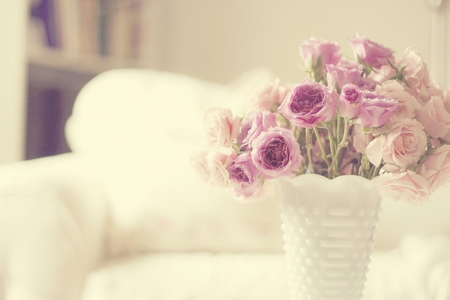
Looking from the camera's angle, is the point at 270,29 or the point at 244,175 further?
the point at 270,29

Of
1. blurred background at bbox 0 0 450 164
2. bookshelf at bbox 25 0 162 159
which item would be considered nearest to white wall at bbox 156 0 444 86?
blurred background at bbox 0 0 450 164

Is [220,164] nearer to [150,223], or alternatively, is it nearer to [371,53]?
[371,53]

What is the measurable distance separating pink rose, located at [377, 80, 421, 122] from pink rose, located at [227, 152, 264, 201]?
0.18 m

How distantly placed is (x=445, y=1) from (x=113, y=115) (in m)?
1.02

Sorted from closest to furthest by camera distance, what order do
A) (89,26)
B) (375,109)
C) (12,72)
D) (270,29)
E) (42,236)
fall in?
(375,109) → (42,236) → (12,72) → (270,29) → (89,26)

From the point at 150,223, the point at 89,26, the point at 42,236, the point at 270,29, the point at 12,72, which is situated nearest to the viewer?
the point at 42,236

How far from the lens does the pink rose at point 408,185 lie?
528 mm

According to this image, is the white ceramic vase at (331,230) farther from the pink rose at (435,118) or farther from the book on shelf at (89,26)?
the book on shelf at (89,26)

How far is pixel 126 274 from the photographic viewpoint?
0.86m

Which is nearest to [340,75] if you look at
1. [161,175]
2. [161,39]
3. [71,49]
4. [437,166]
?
[437,166]

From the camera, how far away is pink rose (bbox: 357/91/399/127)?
51 cm

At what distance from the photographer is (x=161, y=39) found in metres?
2.14

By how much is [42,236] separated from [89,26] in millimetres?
1374

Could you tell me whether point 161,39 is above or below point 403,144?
below
